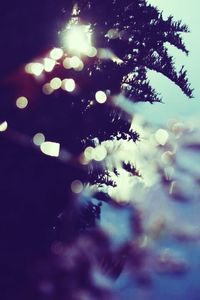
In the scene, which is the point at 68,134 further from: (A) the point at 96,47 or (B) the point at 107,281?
(B) the point at 107,281

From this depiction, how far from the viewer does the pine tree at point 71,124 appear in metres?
3.10

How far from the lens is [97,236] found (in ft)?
13.5

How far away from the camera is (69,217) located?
3.37 metres

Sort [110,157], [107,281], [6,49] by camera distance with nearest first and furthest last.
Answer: [6,49], [110,157], [107,281]

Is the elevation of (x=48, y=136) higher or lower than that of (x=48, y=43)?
lower

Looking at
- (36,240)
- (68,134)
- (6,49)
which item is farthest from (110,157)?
(6,49)

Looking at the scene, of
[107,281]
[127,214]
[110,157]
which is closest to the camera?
[110,157]

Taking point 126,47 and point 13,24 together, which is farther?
point 126,47

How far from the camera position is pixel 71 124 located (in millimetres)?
3207

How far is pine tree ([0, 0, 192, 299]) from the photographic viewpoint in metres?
3.10

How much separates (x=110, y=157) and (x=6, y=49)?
1232mm

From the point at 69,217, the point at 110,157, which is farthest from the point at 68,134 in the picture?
the point at 69,217

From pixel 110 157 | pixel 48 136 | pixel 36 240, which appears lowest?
pixel 36 240

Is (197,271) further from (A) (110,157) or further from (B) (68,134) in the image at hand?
(B) (68,134)
